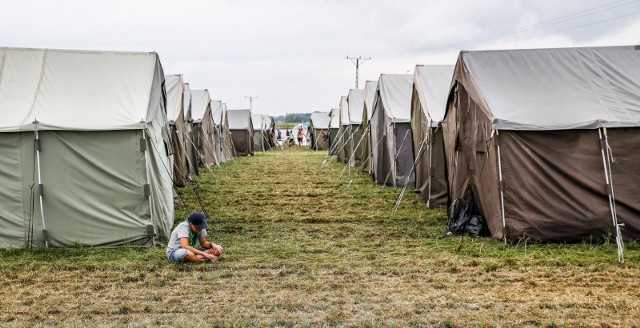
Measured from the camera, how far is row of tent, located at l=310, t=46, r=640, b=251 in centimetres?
967

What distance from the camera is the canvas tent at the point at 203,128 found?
2450 centimetres

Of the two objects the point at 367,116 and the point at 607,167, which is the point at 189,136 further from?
the point at 607,167

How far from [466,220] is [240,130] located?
29406mm

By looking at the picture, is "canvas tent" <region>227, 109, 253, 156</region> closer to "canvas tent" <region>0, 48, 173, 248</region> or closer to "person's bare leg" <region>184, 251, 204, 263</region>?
"canvas tent" <region>0, 48, 173, 248</region>

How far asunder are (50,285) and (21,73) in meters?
4.81

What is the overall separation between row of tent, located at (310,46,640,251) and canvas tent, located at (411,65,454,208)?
937mm

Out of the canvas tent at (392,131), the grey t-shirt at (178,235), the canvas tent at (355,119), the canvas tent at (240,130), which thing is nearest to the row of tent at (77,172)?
the grey t-shirt at (178,235)

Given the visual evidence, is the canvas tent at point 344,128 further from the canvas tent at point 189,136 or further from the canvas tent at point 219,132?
the canvas tent at point 189,136

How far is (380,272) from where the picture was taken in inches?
320

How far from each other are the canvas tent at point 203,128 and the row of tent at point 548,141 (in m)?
13.4

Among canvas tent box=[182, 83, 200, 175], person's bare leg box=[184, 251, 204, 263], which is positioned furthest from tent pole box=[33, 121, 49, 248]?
canvas tent box=[182, 83, 200, 175]

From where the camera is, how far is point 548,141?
984 centimetres

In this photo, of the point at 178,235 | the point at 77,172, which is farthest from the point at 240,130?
the point at 178,235

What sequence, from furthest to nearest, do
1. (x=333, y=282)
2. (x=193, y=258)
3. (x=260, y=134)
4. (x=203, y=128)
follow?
(x=260, y=134), (x=203, y=128), (x=193, y=258), (x=333, y=282)
